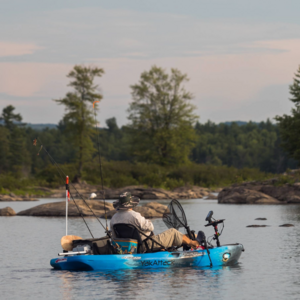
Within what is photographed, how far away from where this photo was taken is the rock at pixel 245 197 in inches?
1590

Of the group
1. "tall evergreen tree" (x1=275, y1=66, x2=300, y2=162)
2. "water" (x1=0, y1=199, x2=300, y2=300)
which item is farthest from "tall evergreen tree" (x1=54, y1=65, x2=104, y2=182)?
"water" (x1=0, y1=199, x2=300, y2=300)

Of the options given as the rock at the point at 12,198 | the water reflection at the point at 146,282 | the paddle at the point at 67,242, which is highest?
the rock at the point at 12,198

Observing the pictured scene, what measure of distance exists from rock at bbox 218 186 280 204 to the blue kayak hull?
25840 millimetres

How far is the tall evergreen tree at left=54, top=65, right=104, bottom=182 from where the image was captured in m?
63.0

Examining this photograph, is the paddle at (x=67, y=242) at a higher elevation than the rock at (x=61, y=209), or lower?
lower

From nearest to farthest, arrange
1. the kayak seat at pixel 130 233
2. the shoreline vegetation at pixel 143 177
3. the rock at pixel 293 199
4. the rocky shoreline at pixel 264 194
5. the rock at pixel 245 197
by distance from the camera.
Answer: the kayak seat at pixel 130 233 < the rock at pixel 293 199 < the rocky shoreline at pixel 264 194 < the rock at pixel 245 197 < the shoreline vegetation at pixel 143 177

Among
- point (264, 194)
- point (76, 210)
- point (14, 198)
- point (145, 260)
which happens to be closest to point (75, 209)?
point (76, 210)

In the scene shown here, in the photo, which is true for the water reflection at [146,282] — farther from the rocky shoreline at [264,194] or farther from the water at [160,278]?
the rocky shoreline at [264,194]

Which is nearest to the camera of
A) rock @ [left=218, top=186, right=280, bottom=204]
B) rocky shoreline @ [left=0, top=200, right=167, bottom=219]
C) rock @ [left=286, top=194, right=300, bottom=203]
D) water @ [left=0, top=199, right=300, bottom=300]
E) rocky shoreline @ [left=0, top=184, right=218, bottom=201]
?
water @ [left=0, top=199, right=300, bottom=300]

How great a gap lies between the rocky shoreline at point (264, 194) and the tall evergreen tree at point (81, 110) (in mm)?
22976

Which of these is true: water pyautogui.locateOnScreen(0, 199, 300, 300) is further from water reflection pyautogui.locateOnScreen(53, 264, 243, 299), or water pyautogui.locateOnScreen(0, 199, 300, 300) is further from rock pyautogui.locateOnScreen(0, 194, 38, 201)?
rock pyautogui.locateOnScreen(0, 194, 38, 201)

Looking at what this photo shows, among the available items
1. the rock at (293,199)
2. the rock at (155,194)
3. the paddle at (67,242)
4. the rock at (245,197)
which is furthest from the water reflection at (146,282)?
the rock at (155,194)

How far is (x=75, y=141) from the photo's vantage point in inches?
2498

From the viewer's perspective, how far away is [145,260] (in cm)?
1384
